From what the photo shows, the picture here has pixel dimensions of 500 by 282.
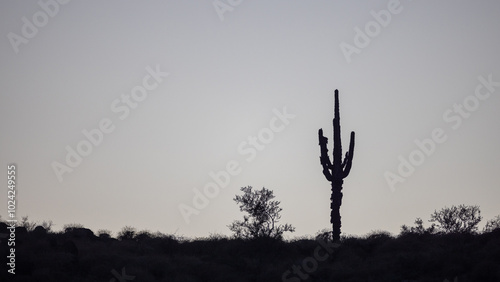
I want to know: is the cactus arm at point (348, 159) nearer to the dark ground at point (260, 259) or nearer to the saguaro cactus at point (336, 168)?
the saguaro cactus at point (336, 168)

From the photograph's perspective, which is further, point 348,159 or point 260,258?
point 348,159

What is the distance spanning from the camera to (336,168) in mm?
35531

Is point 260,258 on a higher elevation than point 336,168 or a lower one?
lower

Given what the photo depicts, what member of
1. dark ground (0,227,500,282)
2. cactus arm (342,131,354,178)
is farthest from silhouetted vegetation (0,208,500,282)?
cactus arm (342,131,354,178)

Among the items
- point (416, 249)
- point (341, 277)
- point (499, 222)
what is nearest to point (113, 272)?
point (341, 277)

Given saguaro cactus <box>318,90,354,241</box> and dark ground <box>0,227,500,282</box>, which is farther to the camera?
saguaro cactus <box>318,90,354,241</box>

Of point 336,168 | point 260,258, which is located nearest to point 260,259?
point 260,258

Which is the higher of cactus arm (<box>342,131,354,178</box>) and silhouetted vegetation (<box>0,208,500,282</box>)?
cactus arm (<box>342,131,354,178</box>)

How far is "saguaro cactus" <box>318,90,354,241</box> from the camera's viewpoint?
35.4m

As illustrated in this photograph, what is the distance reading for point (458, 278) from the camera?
2669 cm

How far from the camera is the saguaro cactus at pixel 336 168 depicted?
35375 mm

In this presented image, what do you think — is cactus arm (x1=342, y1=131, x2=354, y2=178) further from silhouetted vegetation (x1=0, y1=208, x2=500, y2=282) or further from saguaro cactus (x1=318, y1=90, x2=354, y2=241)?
silhouetted vegetation (x1=0, y1=208, x2=500, y2=282)

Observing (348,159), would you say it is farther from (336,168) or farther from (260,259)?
(260,259)

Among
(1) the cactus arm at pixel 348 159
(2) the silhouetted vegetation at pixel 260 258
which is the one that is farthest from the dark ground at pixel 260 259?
(1) the cactus arm at pixel 348 159
